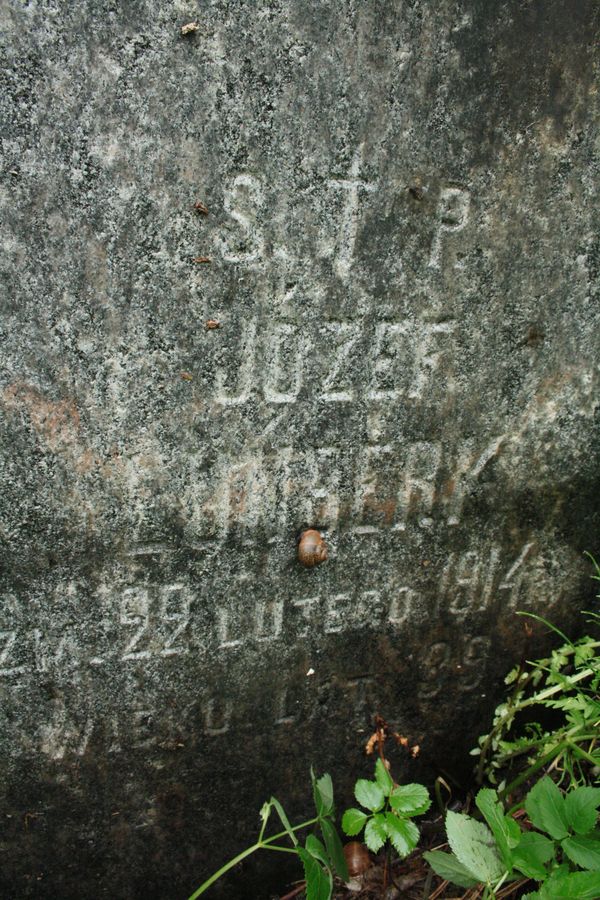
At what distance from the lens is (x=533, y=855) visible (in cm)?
129

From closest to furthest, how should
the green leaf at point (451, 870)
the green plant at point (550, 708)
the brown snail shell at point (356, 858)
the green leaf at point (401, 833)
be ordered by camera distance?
1. the green leaf at point (401, 833)
2. the green leaf at point (451, 870)
3. the green plant at point (550, 708)
4. the brown snail shell at point (356, 858)

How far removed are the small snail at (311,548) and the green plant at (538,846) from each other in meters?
0.53

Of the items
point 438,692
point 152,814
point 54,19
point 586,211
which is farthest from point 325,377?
point 152,814

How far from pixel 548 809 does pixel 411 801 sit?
236mm

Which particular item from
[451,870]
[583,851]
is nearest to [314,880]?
[451,870]

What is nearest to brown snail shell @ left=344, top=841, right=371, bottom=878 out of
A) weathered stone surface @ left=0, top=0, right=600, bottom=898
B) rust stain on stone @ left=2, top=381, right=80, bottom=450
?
weathered stone surface @ left=0, top=0, right=600, bottom=898

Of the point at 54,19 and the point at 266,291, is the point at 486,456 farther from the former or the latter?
the point at 54,19

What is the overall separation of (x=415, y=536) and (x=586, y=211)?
73cm

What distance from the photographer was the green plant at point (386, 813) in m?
1.32

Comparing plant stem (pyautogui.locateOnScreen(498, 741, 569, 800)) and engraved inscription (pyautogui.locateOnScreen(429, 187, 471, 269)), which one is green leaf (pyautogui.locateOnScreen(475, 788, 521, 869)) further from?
engraved inscription (pyautogui.locateOnScreen(429, 187, 471, 269))

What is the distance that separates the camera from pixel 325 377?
143cm

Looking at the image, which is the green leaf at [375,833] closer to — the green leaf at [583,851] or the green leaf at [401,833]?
the green leaf at [401,833]

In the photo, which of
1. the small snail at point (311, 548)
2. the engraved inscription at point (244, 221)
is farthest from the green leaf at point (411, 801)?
the engraved inscription at point (244, 221)

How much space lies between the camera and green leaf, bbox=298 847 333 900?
1.23 meters
